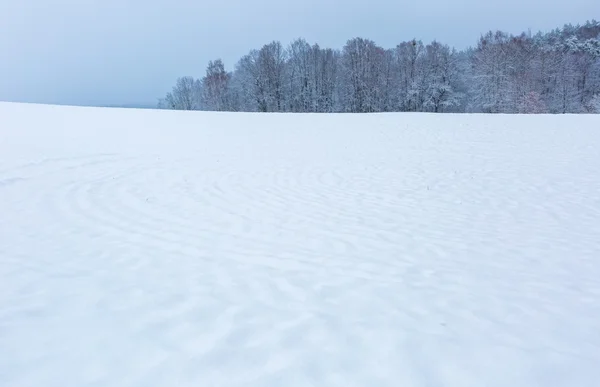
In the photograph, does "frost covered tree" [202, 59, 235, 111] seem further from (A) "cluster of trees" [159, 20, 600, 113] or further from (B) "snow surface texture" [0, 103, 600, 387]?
(B) "snow surface texture" [0, 103, 600, 387]

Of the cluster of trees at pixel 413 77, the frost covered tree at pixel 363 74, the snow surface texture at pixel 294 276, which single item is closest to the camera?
the snow surface texture at pixel 294 276

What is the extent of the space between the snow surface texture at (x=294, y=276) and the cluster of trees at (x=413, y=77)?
129 feet

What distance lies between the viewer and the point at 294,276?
3.71 metres

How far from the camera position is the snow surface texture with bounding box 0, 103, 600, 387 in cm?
245

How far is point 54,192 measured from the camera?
6180mm

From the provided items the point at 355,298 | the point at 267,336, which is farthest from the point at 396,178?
the point at 267,336

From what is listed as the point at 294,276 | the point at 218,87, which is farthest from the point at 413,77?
the point at 294,276

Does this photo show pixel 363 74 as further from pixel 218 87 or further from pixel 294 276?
pixel 294 276

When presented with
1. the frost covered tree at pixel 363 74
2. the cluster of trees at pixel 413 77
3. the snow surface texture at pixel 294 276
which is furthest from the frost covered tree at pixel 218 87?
the snow surface texture at pixel 294 276

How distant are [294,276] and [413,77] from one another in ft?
163

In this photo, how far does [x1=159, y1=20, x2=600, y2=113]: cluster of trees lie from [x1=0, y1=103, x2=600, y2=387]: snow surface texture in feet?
129

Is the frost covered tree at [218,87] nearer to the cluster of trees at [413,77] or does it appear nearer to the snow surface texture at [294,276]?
the cluster of trees at [413,77]

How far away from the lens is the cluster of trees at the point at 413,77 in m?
40.4

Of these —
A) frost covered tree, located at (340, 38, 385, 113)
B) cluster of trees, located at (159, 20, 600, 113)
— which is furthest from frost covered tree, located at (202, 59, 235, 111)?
frost covered tree, located at (340, 38, 385, 113)
